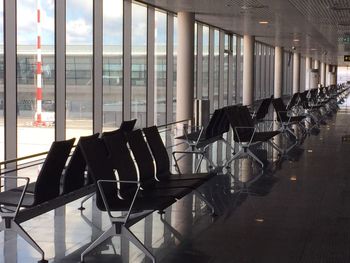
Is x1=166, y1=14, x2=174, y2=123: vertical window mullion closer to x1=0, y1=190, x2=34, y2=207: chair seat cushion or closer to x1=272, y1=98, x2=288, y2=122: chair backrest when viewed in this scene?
x1=272, y1=98, x2=288, y2=122: chair backrest

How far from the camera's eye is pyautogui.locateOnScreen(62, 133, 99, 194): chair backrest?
473cm

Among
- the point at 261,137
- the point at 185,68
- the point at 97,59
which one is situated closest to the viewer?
the point at 261,137

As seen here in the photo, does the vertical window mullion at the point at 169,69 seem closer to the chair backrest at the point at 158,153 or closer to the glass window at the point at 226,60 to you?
the glass window at the point at 226,60

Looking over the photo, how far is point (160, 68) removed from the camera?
1748 cm

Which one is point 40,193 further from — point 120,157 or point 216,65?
point 216,65

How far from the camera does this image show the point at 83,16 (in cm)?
1501

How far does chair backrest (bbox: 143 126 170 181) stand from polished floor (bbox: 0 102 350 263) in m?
0.41

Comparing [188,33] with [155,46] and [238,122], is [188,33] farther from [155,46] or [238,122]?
[238,122]

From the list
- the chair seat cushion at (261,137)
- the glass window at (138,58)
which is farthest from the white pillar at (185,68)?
the chair seat cushion at (261,137)

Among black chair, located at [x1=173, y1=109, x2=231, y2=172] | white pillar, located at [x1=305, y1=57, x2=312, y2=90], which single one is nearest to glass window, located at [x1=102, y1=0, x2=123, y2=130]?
black chair, located at [x1=173, y1=109, x2=231, y2=172]

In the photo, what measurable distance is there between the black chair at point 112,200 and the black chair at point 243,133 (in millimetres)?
4204

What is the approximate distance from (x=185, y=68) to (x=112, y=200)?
11394mm

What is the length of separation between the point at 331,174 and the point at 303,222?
2926mm

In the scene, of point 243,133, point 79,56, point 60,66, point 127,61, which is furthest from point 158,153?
point 127,61
